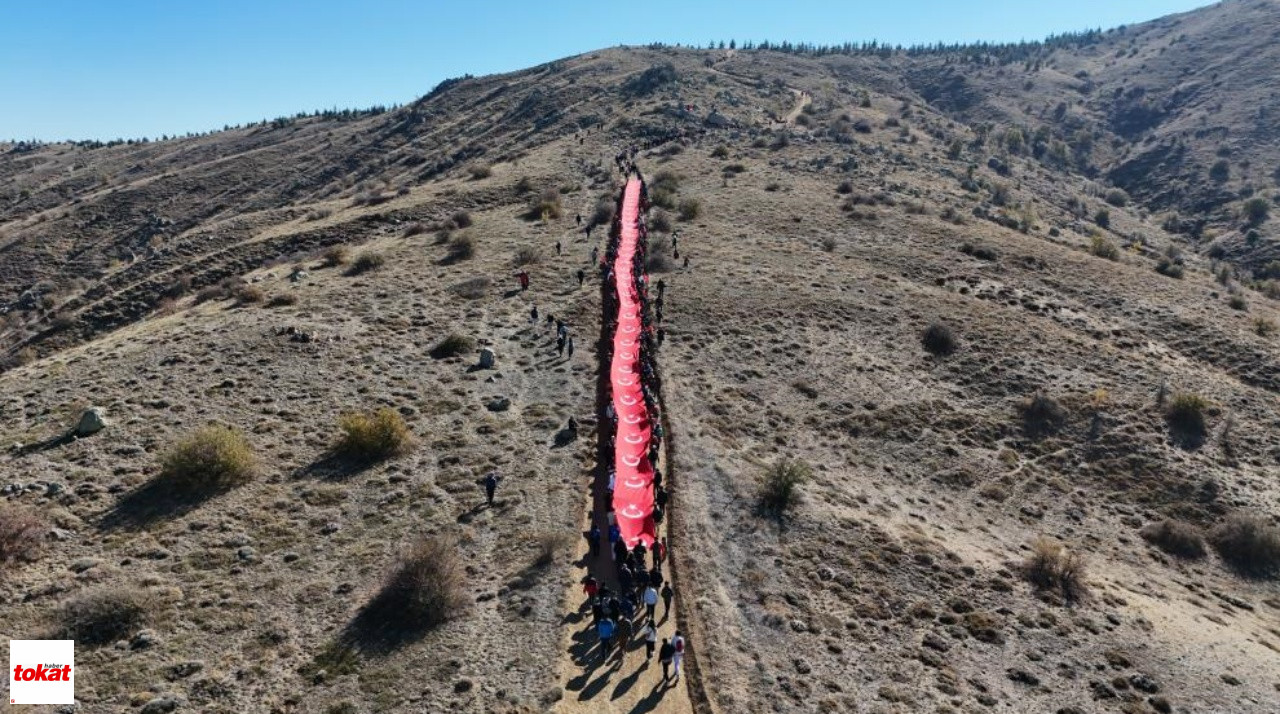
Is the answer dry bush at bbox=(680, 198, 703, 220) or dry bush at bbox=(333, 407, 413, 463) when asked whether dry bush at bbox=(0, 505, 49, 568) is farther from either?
dry bush at bbox=(680, 198, 703, 220)

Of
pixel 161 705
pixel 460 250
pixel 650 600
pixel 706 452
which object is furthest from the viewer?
pixel 460 250

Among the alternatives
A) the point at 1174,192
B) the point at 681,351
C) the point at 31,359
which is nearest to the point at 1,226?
the point at 31,359

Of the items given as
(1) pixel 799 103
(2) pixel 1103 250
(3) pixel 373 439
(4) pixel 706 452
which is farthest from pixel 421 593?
(1) pixel 799 103

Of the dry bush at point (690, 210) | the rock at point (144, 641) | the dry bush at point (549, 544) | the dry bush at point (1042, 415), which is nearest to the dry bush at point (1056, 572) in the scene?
the dry bush at point (1042, 415)

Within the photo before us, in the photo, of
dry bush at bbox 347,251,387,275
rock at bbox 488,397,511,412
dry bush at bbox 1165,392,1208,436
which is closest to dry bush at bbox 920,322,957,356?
dry bush at bbox 1165,392,1208,436

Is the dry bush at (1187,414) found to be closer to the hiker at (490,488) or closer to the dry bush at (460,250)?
the hiker at (490,488)

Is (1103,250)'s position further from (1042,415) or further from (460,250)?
(460,250)
